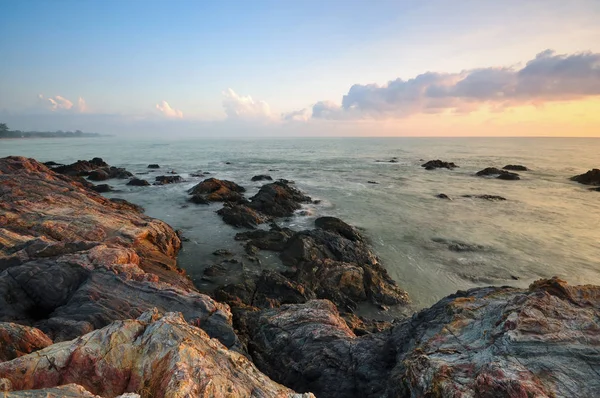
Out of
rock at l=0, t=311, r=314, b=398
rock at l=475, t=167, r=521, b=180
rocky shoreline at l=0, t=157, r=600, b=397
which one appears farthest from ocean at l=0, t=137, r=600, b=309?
rock at l=0, t=311, r=314, b=398

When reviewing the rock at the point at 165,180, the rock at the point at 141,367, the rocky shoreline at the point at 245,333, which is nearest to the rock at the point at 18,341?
the rocky shoreline at the point at 245,333

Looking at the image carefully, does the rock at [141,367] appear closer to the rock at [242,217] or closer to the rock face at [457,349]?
the rock face at [457,349]

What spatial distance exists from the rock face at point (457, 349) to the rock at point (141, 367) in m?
2.31

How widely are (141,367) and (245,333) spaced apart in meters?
4.29

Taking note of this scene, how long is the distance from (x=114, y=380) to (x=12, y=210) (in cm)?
1347

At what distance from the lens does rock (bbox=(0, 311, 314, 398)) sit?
470 centimetres

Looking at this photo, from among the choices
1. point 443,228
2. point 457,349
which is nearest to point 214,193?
point 443,228

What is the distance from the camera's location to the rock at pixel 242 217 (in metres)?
23.4

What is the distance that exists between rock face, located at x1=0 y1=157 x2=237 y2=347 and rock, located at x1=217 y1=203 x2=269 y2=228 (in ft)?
30.2

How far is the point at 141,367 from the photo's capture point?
5070 millimetres

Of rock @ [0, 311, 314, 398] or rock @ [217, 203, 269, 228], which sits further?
rock @ [217, 203, 269, 228]

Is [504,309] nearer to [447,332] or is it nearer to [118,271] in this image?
[447,332]

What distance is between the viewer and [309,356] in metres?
7.89

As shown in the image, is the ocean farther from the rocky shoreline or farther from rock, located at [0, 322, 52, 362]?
rock, located at [0, 322, 52, 362]
